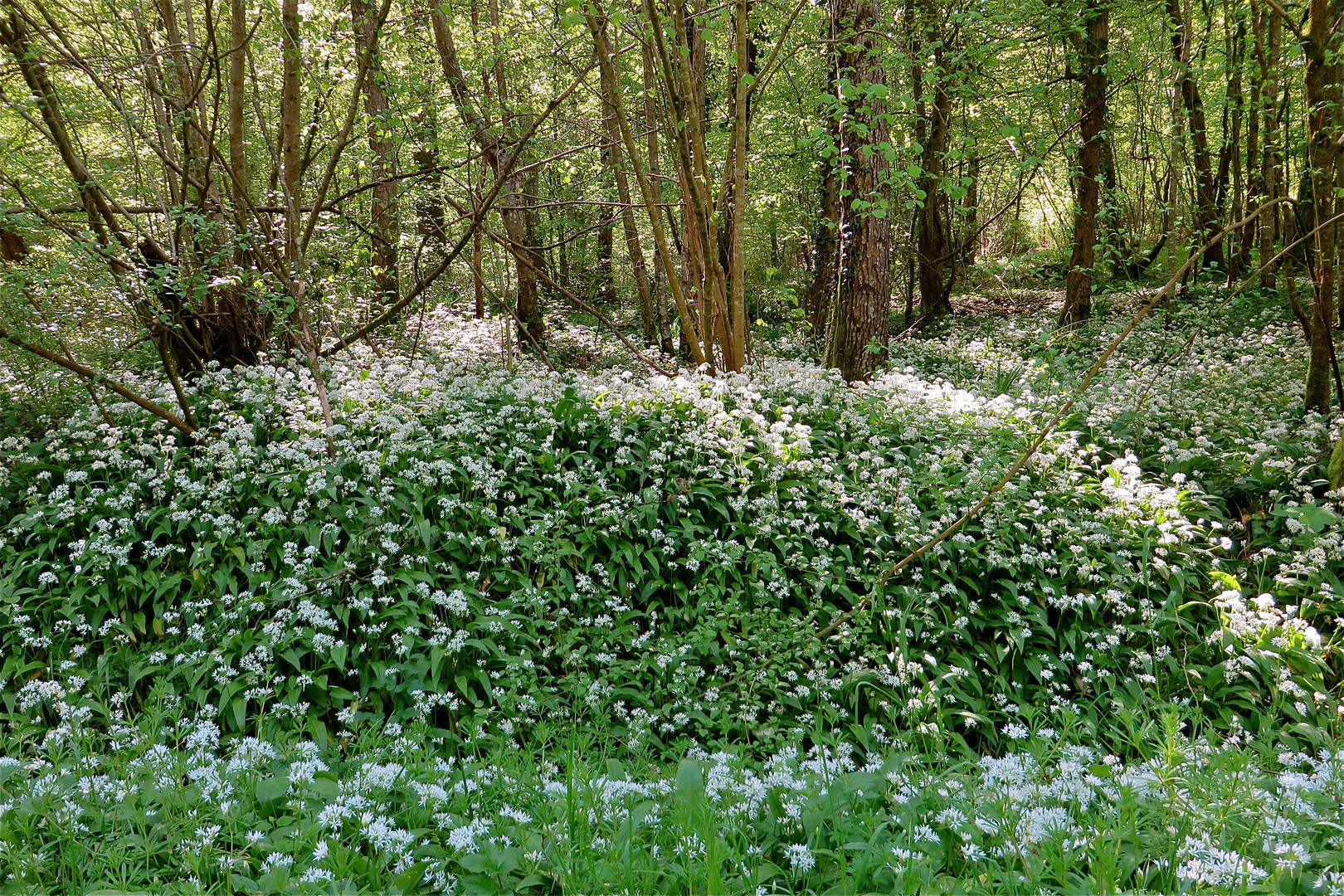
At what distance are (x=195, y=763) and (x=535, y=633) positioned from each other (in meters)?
1.61

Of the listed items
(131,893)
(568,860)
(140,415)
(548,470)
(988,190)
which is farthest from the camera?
(988,190)

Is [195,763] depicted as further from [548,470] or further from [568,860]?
[548,470]

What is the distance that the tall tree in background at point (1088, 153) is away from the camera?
35.3 feet

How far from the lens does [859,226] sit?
25.2ft

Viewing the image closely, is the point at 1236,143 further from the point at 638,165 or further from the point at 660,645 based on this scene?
the point at 660,645

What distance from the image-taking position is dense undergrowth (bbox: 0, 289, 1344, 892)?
7.00ft

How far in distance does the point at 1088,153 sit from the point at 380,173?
34.2ft

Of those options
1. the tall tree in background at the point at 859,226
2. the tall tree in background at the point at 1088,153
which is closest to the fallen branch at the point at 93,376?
the tall tree in background at the point at 859,226

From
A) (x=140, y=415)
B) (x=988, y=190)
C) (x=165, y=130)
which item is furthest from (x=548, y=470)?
(x=988, y=190)

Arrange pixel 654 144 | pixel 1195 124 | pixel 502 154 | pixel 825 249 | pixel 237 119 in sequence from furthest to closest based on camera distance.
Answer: pixel 1195 124 → pixel 654 144 → pixel 825 249 → pixel 502 154 → pixel 237 119

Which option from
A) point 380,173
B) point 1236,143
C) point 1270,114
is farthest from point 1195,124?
point 380,173

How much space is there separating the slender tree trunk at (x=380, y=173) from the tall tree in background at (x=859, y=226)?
13.8 ft

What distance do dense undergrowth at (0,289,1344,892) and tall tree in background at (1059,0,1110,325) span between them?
6.11 m

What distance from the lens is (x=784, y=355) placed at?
10875 millimetres
